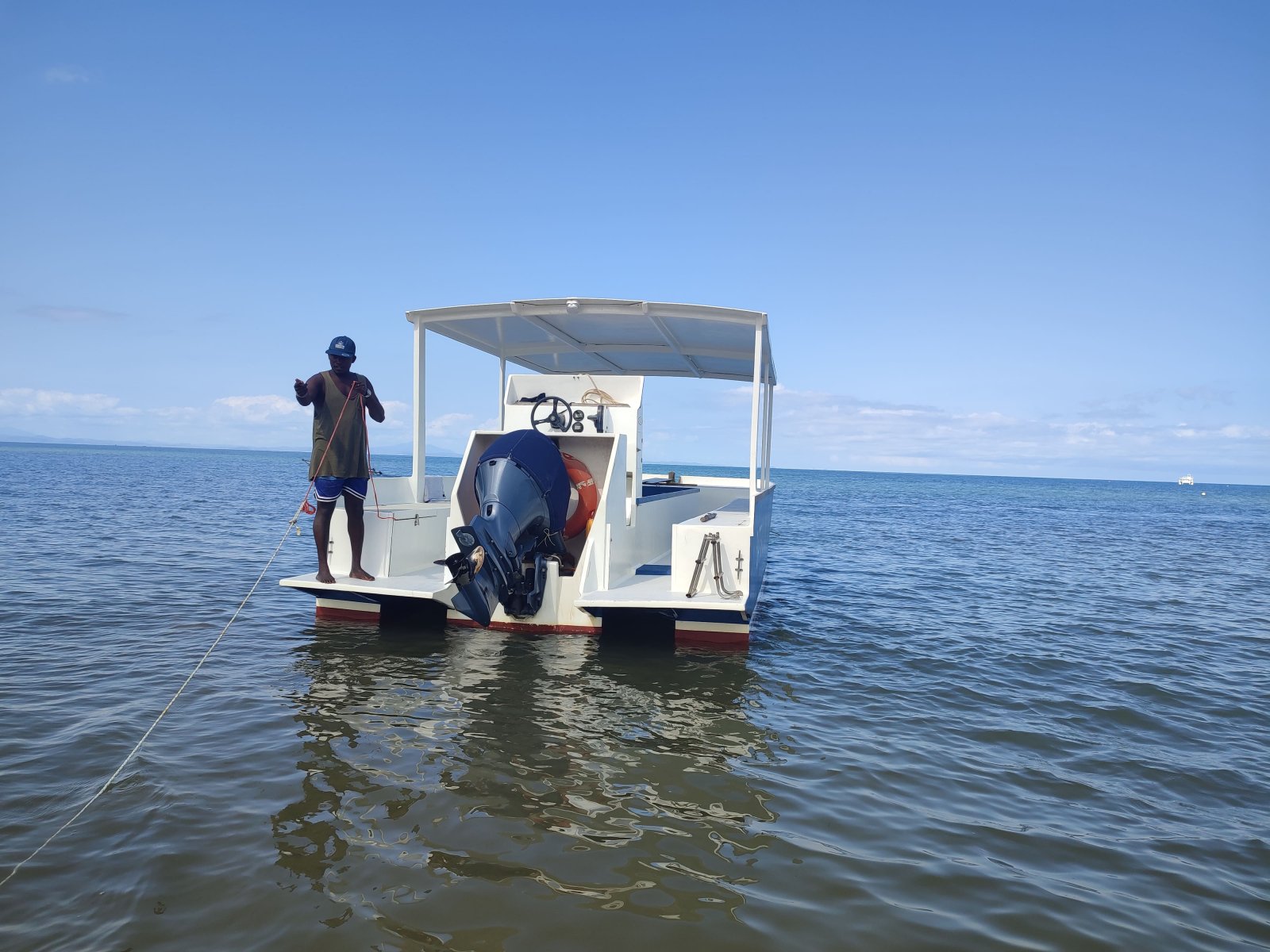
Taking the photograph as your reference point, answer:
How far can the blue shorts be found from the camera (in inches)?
294

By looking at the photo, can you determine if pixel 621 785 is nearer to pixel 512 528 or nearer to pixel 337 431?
pixel 512 528

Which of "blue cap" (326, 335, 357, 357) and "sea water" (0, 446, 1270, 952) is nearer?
"sea water" (0, 446, 1270, 952)

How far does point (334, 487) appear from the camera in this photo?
24.7 ft

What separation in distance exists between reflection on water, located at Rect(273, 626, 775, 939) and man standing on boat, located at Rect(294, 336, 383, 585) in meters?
1.43

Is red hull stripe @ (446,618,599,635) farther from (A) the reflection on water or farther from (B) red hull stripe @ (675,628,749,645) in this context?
(B) red hull stripe @ (675,628,749,645)

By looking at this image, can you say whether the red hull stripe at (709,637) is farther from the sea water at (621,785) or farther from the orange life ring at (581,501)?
the orange life ring at (581,501)

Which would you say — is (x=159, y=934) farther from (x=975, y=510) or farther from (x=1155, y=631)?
(x=975, y=510)

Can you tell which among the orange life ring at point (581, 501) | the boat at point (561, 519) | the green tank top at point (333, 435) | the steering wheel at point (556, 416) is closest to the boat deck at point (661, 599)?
the boat at point (561, 519)

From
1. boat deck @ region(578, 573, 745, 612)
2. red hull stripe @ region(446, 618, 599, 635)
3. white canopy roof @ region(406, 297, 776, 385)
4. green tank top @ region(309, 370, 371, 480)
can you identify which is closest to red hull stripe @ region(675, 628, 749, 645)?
boat deck @ region(578, 573, 745, 612)

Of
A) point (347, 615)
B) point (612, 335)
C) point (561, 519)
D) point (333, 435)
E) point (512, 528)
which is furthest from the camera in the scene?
point (612, 335)

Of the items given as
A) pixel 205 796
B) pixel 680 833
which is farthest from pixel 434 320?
pixel 680 833

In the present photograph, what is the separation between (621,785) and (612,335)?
7183 millimetres

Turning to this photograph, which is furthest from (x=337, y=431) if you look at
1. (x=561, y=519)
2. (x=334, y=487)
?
(x=561, y=519)

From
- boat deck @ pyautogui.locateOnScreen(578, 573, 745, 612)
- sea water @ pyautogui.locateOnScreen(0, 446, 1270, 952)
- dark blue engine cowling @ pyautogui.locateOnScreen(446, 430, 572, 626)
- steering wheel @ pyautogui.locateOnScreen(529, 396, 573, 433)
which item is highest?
steering wheel @ pyautogui.locateOnScreen(529, 396, 573, 433)
